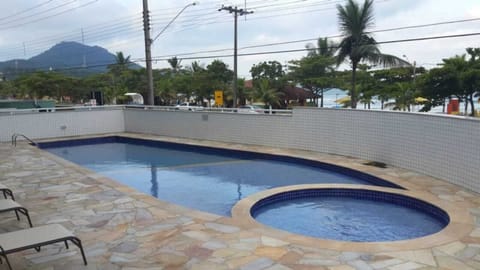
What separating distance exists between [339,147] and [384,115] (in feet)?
5.10

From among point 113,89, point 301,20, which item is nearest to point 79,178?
point 301,20

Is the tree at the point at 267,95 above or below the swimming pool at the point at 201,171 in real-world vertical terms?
above

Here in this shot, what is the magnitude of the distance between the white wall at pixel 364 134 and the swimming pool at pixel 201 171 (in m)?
0.85

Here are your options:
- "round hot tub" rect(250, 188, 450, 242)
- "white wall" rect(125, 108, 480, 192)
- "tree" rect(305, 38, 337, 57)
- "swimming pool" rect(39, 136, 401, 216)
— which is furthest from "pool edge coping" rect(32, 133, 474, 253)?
"tree" rect(305, 38, 337, 57)

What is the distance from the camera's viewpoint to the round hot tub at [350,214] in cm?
530

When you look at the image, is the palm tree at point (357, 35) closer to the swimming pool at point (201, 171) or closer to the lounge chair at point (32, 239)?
the swimming pool at point (201, 171)

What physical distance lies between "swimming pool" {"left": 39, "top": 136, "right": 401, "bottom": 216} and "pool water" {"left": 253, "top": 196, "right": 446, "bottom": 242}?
72 cm

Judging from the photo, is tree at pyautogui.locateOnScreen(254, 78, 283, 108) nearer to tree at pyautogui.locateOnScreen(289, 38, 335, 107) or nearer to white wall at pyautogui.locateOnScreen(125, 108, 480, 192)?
tree at pyautogui.locateOnScreen(289, 38, 335, 107)

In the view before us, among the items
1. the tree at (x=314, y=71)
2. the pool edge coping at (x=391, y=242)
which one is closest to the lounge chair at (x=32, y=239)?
Result: the pool edge coping at (x=391, y=242)

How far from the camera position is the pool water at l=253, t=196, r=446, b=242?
5.28 metres

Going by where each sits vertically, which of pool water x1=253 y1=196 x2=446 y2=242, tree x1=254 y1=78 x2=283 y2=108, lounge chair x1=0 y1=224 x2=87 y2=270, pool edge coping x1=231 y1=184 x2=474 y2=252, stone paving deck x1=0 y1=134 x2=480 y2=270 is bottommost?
pool water x1=253 y1=196 x2=446 y2=242

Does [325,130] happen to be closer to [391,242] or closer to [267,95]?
[391,242]

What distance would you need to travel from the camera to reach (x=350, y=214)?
607 cm

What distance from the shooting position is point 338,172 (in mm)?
8273
